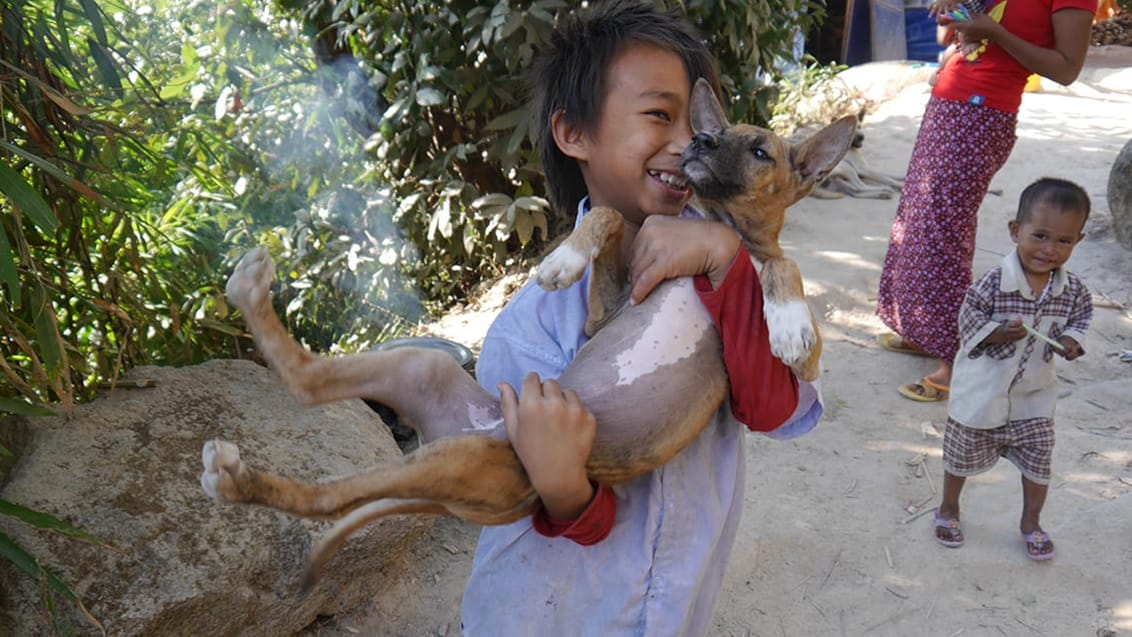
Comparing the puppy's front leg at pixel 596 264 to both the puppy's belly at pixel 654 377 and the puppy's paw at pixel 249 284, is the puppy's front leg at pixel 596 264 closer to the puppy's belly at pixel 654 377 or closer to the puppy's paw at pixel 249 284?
the puppy's belly at pixel 654 377

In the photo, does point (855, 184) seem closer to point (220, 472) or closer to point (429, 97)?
point (429, 97)

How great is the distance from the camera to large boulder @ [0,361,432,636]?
261 centimetres

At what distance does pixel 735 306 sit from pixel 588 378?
0.35 metres

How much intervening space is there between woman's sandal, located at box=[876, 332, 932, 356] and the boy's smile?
72.0 inches

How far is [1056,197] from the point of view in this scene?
3398 mm

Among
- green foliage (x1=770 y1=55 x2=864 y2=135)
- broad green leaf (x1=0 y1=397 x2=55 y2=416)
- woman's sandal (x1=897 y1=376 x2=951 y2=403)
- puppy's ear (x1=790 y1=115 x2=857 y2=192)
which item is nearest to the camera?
puppy's ear (x1=790 y1=115 x2=857 y2=192)

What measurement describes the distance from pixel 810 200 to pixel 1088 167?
109 inches

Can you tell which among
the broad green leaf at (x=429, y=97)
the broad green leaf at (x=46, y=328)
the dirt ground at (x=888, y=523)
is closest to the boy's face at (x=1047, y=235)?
the dirt ground at (x=888, y=523)

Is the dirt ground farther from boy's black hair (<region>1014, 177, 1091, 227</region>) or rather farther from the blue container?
the blue container

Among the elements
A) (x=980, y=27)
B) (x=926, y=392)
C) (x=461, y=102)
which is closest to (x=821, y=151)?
(x=980, y=27)

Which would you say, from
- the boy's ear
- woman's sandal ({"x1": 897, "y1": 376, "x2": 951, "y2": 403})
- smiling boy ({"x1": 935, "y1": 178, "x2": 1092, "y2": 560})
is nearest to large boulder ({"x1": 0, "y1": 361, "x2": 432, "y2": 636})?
the boy's ear

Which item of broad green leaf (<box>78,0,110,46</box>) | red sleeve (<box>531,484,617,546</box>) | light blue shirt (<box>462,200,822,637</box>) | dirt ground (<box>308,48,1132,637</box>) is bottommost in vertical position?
dirt ground (<box>308,48,1132,637</box>)

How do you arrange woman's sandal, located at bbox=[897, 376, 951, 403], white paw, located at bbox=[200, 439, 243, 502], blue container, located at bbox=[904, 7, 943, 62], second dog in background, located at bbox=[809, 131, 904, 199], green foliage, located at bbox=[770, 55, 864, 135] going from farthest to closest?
blue container, located at bbox=[904, 7, 943, 62] → green foliage, located at bbox=[770, 55, 864, 135] → second dog in background, located at bbox=[809, 131, 904, 199] → woman's sandal, located at bbox=[897, 376, 951, 403] → white paw, located at bbox=[200, 439, 243, 502]

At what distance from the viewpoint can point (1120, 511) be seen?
386 centimetres
